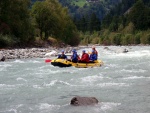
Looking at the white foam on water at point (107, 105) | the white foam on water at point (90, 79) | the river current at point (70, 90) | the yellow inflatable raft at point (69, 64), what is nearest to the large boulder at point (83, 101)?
the river current at point (70, 90)

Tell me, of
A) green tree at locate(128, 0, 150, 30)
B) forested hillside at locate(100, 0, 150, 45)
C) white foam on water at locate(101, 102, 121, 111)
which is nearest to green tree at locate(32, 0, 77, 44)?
forested hillside at locate(100, 0, 150, 45)

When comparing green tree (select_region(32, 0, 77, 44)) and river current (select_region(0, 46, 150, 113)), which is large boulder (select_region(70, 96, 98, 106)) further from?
green tree (select_region(32, 0, 77, 44))

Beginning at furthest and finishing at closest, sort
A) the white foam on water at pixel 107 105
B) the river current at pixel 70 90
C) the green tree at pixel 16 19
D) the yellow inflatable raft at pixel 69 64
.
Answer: the green tree at pixel 16 19, the yellow inflatable raft at pixel 69 64, the river current at pixel 70 90, the white foam on water at pixel 107 105

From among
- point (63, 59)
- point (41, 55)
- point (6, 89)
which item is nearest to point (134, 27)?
point (41, 55)

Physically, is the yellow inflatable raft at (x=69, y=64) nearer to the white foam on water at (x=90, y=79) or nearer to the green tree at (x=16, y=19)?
the white foam on water at (x=90, y=79)

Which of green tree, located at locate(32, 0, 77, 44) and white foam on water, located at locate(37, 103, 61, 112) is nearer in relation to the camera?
white foam on water, located at locate(37, 103, 61, 112)

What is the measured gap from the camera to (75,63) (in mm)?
23531

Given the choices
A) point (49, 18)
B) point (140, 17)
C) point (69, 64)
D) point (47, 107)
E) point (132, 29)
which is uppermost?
point (140, 17)

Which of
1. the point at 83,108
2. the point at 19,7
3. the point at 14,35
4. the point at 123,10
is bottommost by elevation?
the point at 83,108

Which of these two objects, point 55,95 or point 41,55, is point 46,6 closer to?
point 41,55

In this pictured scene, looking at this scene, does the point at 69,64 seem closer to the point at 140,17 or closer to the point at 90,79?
the point at 90,79

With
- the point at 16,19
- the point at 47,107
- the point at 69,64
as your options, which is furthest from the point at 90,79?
the point at 16,19

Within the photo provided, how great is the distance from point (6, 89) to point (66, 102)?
3935mm

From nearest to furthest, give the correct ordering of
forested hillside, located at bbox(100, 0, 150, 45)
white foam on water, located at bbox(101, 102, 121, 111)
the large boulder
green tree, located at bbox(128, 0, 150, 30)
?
white foam on water, located at bbox(101, 102, 121, 111), the large boulder, forested hillside, located at bbox(100, 0, 150, 45), green tree, located at bbox(128, 0, 150, 30)
